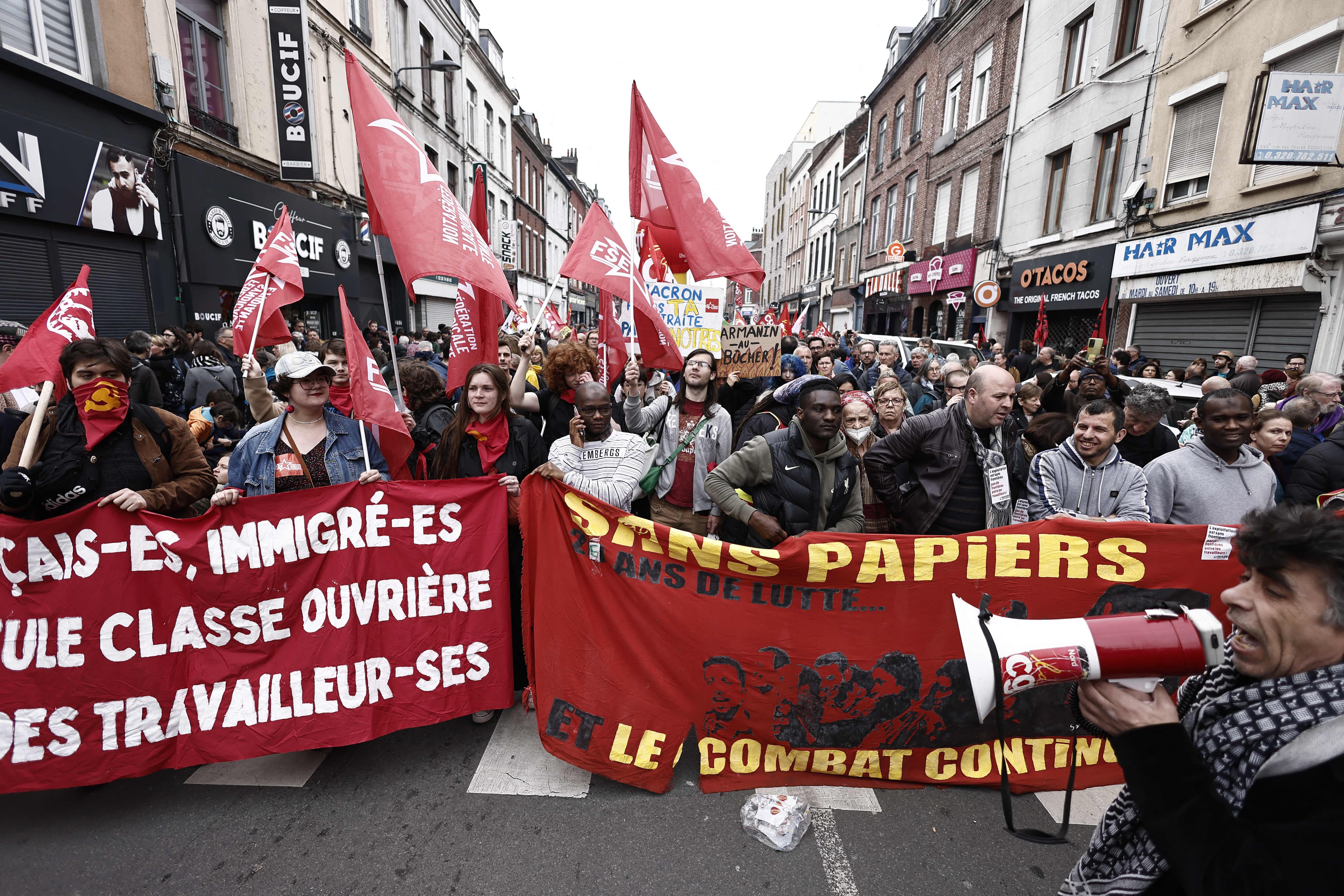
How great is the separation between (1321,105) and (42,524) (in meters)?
13.4

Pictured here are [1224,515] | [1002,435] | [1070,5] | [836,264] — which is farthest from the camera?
[836,264]

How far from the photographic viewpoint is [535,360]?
26.0 feet

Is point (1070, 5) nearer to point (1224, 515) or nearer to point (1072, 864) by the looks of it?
point (1224, 515)

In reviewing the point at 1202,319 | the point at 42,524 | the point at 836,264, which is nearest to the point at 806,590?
the point at 42,524

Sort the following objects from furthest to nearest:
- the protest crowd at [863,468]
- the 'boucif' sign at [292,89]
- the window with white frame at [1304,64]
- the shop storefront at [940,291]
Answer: the shop storefront at [940,291] < the 'boucif' sign at [292,89] < the window with white frame at [1304,64] < the protest crowd at [863,468]

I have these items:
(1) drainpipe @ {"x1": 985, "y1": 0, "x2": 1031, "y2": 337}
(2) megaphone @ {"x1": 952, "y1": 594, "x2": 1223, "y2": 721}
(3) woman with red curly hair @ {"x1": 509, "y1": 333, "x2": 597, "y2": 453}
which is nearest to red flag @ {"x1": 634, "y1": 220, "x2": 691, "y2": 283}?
(3) woman with red curly hair @ {"x1": 509, "y1": 333, "x2": 597, "y2": 453}

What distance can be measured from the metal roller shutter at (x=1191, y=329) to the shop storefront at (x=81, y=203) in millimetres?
17179

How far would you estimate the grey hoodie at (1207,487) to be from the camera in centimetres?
330

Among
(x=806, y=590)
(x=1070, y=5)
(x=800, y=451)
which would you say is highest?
(x=1070, y=5)

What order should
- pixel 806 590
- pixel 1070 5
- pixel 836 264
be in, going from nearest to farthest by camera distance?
pixel 806 590 < pixel 1070 5 < pixel 836 264

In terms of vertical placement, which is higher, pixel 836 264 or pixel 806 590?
pixel 836 264

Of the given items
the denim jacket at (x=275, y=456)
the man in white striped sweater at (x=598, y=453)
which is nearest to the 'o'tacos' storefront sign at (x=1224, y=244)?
the man in white striped sweater at (x=598, y=453)

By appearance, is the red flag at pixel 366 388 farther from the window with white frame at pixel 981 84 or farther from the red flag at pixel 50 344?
the window with white frame at pixel 981 84

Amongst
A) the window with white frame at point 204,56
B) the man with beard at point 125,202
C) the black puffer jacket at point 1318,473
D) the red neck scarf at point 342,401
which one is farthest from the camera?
the window with white frame at point 204,56
